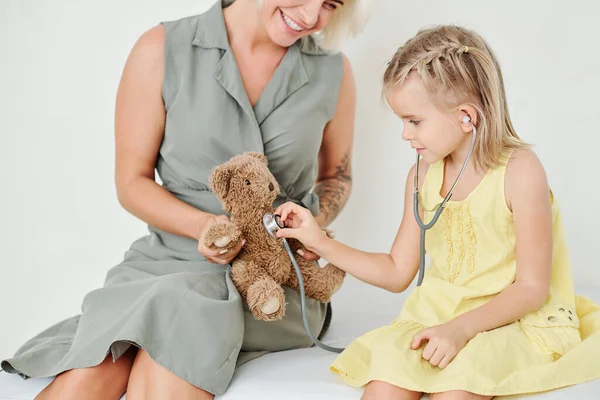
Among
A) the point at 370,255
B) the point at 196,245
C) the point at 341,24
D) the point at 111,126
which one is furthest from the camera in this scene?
the point at 111,126

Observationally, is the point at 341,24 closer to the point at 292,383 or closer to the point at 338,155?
the point at 338,155

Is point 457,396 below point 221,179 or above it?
below

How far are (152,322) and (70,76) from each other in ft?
4.82

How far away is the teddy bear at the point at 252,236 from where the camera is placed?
1.71m

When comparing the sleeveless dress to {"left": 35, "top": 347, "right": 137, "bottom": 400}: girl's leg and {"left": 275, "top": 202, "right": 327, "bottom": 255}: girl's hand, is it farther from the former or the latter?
{"left": 275, "top": 202, "right": 327, "bottom": 255}: girl's hand

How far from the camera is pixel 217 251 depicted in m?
1.71

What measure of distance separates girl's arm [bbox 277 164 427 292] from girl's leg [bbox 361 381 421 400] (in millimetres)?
312

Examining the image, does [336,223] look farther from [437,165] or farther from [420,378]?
[420,378]

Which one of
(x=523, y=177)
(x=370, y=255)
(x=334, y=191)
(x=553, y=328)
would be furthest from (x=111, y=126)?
(x=553, y=328)

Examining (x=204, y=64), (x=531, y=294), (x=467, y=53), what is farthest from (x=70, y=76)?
(x=531, y=294)

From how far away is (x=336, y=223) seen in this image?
2.86 m

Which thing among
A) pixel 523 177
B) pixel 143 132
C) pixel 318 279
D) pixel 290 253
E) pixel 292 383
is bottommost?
pixel 292 383

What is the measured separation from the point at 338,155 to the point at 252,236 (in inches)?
22.0

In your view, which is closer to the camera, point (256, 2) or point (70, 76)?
point (256, 2)
